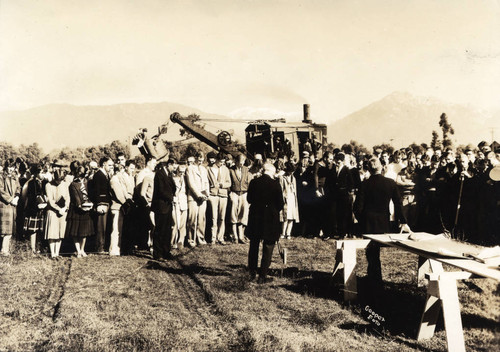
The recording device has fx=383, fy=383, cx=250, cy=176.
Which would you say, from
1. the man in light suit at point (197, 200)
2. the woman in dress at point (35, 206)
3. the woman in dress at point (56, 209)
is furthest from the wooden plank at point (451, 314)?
the woman in dress at point (35, 206)

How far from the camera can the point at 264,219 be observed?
630 cm

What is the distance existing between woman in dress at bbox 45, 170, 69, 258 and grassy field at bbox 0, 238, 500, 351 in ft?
1.89

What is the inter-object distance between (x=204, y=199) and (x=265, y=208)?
3.20 m

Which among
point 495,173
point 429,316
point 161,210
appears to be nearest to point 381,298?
point 429,316

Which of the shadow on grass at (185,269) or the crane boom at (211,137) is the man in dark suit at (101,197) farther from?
the crane boom at (211,137)

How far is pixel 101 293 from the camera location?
5.69 m

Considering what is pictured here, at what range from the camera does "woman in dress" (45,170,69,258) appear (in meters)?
7.75

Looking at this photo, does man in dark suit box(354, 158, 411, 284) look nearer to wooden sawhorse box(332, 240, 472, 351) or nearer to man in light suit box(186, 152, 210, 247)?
wooden sawhorse box(332, 240, 472, 351)

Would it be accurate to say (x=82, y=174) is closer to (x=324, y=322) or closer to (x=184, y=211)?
(x=184, y=211)

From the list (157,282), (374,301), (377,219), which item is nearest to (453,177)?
(377,219)

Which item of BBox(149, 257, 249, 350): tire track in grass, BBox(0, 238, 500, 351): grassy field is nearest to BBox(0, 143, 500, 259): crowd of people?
BBox(0, 238, 500, 351): grassy field

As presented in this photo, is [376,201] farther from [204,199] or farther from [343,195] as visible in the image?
[204,199]

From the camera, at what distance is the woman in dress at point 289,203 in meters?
9.93

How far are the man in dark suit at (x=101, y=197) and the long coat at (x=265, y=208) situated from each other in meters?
3.69
